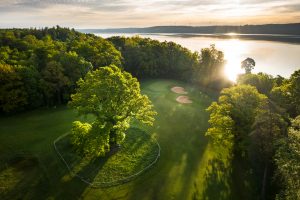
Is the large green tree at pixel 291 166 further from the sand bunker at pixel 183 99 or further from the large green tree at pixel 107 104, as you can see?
the sand bunker at pixel 183 99

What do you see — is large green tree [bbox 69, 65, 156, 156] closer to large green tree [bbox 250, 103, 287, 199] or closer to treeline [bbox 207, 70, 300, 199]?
treeline [bbox 207, 70, 300, 199]

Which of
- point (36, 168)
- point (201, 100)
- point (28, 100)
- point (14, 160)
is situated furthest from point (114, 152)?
point (201, 100)

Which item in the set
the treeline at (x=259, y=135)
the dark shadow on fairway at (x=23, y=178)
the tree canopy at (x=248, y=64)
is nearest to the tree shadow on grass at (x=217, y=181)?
the treeline at (x=259, y=135)

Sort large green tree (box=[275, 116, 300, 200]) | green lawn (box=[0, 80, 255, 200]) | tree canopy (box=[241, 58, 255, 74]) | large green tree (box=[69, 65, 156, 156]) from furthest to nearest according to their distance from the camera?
1. tree canopy (box=[241, 58, 255, 74])
2. large green tree (box=[69, 65, 156, 156])
3. green lawn (box=[0, 80, 255, 200])
4. large green tree (box=[275, 116, 300, 200])

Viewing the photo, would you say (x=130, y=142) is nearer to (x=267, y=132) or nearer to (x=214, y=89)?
(x=267, y=132)

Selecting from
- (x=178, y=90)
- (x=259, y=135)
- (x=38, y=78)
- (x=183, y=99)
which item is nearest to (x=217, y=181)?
(x=259, y=135)

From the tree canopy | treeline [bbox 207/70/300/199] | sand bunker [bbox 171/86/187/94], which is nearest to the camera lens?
treeline [bbox 207/70/300/199]

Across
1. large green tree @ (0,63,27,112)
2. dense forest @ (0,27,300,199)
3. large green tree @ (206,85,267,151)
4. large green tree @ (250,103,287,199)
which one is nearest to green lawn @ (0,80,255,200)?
large green tree @ (0,63,27,112)
